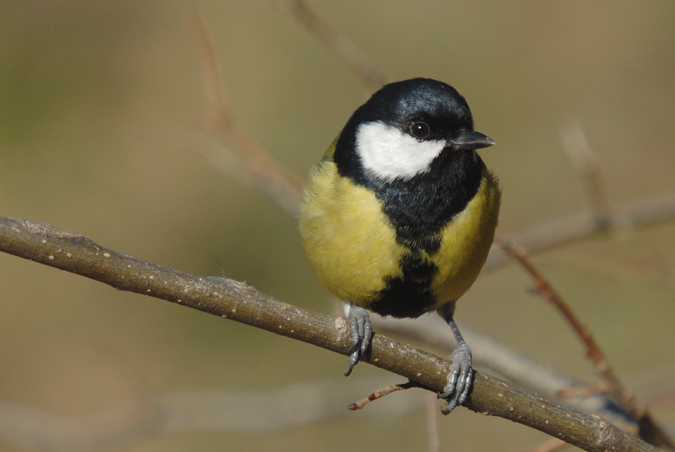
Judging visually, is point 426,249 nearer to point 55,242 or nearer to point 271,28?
point 55,242

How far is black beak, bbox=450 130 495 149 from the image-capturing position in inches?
107

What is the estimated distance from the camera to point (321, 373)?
5625mm

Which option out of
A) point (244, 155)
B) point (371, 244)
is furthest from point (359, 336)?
point (244, 155)

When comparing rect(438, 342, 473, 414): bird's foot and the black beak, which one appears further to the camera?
the black beak

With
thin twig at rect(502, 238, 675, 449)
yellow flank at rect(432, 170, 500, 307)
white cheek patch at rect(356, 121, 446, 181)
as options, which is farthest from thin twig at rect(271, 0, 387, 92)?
thin twig at rect(502, 238, 675, 449)

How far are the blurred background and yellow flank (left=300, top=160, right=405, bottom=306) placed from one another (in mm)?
2564

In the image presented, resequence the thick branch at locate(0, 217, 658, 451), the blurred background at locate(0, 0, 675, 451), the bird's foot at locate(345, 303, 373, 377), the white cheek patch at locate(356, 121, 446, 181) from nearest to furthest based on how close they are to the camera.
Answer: the thick branch at locate(0, 217, 658, 451) → the bird's foot at locate(345, 303, 373, 377) → the white cheek patch at locate(356, 121, 446, 181) → the blurred background at locate(0, 0, 675, 451)

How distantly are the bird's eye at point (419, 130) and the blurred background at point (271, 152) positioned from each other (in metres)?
2.81

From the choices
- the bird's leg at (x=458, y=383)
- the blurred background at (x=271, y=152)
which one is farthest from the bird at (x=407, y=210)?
the blurred background at (x=271, y=152)

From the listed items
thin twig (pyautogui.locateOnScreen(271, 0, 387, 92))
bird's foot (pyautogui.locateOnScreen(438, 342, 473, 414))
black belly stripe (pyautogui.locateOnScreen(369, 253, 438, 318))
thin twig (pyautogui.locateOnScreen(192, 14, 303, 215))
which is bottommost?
bird's foot (pyautogui.locateOnScreen(438, 342, 473, 414))

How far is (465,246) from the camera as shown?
2.69 m

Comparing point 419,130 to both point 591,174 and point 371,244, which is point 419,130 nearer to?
point 371,244

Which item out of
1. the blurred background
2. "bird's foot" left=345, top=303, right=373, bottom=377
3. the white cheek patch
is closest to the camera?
"bird's foot" left=345, top=303, right=373, bottom=377

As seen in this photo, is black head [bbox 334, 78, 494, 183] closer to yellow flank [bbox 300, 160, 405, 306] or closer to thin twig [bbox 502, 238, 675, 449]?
yellow flank [bbox 300, 160, 405, 306]
